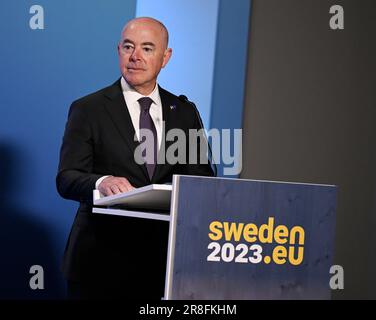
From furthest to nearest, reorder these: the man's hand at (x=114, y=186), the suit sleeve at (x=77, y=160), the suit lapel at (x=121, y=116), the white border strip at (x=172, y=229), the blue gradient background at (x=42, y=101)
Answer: the blue gradient background at (x=42, y=101), the suit lapel at (x=121, y=116), the suit sleeve at (x=77, y=160), the man's hand at (x=114, y=186), the white border strip at (x=172, y=229)

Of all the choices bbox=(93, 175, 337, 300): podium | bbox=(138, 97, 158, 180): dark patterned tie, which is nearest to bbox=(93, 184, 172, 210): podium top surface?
bbox=(93, 175, 337, 300): podium

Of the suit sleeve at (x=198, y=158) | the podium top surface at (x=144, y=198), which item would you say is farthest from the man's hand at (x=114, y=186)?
the suit sleeve at (x=198, y=158)

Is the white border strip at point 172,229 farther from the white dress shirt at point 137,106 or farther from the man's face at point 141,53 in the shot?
the man's face at point 141,53

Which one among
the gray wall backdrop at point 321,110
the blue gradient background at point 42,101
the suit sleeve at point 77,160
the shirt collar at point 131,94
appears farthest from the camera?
the gray wall backdrop at point 321,110

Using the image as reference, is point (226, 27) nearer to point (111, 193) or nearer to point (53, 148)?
point (53, 148)

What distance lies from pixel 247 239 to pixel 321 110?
2326 millimetres

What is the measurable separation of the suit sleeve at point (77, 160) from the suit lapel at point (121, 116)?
0.10m

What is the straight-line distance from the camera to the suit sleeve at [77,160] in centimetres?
240

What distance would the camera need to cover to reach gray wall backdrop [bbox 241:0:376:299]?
385 centimetres

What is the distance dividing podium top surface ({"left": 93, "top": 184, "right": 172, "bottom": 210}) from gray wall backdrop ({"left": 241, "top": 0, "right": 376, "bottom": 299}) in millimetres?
1666

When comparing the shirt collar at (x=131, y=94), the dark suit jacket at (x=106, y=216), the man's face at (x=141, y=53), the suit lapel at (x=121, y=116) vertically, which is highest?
the man's face at (x=141, y=53)

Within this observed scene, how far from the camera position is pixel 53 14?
11.2 feet

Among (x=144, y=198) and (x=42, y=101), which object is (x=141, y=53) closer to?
(x=42, y=101)
